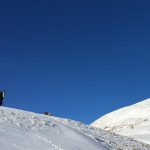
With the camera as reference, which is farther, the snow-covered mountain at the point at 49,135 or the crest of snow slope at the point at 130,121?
the crest of snow slope at the point at 130,121

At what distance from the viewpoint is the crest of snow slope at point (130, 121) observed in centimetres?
5158

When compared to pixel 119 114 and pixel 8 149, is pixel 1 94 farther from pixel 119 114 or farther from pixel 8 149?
pixel 119 114

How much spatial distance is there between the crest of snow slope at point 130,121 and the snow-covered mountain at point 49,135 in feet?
48.0

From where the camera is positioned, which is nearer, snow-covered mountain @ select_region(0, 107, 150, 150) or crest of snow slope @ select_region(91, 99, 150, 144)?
snow-covered mountain @ select_region(0, 107, 150, 150)

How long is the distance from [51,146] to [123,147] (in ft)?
25.1

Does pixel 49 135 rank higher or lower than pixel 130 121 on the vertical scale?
lower

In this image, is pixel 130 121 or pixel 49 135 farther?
pixel 130 121

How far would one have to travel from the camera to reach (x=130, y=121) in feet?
209

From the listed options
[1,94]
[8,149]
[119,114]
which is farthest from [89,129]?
[119,114]

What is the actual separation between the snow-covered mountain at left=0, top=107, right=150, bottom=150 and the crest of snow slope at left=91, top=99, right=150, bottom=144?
14.6 meters

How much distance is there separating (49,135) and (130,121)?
122 feet

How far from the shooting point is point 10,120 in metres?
28.3

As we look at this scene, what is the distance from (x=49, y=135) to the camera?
27.6 m

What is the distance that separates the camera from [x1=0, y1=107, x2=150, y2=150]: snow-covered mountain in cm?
2491
